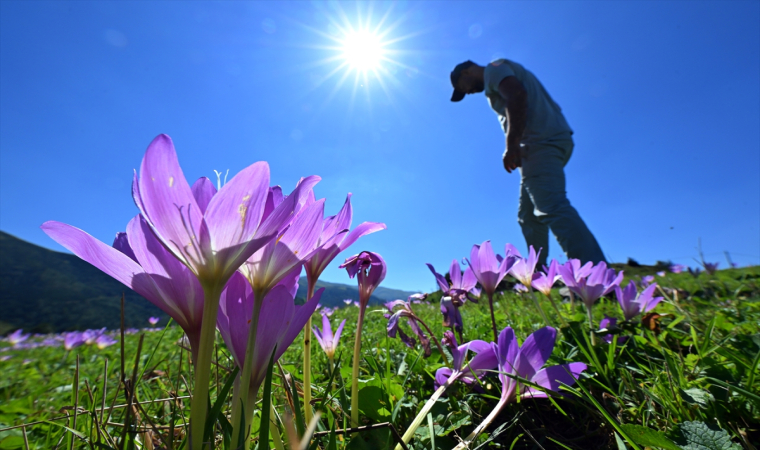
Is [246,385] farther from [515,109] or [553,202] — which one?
[515,109]

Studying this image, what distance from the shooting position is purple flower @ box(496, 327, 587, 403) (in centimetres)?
94

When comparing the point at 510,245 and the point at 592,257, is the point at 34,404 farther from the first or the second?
the point at 592,257

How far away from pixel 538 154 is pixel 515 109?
0.87 meters

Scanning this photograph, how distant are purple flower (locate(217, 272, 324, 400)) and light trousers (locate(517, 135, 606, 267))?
4.86 meters

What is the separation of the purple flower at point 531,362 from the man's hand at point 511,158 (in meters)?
5.51

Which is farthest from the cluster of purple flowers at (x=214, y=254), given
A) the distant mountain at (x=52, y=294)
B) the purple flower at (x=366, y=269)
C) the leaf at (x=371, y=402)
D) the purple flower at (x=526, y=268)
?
the distant mountain at (x=52, y=294)

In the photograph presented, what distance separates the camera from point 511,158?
601 centimetres

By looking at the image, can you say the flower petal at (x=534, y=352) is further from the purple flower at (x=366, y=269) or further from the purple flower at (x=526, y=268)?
the purple flower at (x=526, y=268)

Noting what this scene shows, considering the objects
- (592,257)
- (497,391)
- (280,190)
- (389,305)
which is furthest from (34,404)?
(592,257)

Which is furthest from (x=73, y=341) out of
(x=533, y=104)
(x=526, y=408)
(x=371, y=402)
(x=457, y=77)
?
(x=457, y=77)

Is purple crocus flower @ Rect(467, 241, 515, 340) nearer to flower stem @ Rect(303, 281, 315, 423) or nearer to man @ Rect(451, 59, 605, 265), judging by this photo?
flower stem @ Rect(303, 281, 315, 423)

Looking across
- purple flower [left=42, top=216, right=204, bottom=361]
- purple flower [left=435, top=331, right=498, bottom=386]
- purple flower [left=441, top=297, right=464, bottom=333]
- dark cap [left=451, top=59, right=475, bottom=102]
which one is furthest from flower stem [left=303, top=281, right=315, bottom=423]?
dark cap [left=451, top=59, right=475, bottom=102]

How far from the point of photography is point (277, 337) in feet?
2.08

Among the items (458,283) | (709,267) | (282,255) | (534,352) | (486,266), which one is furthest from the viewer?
(709,267)
